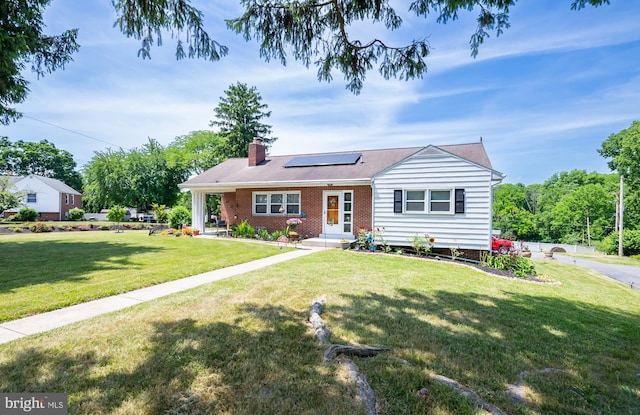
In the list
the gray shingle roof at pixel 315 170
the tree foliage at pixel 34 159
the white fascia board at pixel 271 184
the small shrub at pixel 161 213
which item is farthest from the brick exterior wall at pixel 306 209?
the tree foliage at pixel 34 159

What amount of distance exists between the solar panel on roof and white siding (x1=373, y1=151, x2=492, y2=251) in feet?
11.8

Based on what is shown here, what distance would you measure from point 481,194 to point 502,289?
4894 millimetres

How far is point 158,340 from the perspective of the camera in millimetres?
3400

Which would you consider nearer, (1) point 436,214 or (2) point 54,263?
(2) point 54,263

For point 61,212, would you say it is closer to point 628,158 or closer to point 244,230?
point 244,230

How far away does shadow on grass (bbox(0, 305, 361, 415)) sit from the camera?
2.31 metres

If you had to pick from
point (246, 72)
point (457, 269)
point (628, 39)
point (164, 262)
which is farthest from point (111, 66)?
point (628, 39)

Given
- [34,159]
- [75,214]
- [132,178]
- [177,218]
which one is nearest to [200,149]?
[132,178]

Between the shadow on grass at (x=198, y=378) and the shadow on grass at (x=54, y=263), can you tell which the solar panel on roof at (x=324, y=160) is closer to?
the shadow on grass at (x=54, y=263)

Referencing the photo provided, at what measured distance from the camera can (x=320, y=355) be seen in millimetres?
3154

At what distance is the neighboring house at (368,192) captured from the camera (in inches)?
435

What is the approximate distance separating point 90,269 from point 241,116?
34.4 meters

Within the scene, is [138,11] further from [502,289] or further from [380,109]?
[380,109]

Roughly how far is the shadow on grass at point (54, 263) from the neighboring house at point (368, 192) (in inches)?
248
